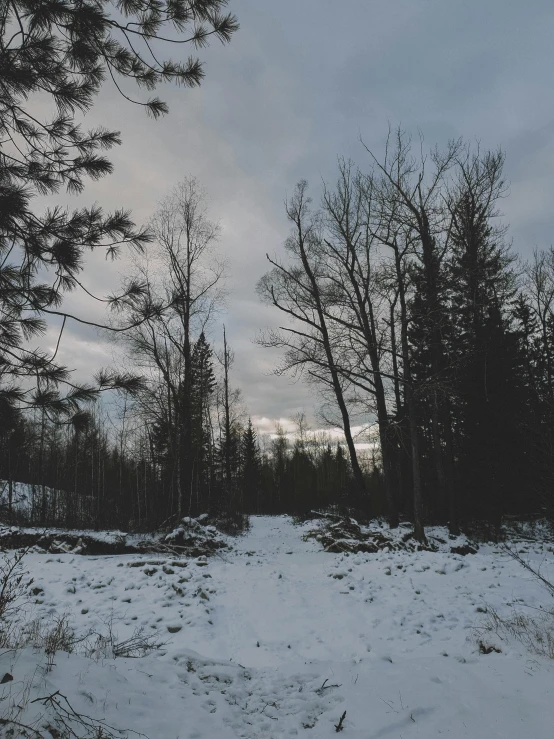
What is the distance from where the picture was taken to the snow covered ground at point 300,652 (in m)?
3.18

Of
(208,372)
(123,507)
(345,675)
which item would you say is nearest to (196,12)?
(345,675)

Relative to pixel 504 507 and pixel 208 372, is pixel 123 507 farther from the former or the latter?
pixel 504 507

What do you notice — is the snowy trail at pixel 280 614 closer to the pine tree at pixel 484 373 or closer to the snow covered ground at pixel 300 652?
the snow covered ground at pixel 300 652

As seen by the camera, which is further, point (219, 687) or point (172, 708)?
point (219, 687)

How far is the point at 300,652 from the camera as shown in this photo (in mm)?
5195

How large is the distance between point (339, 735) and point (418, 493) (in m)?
8.96

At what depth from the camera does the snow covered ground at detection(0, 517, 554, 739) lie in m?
3.18

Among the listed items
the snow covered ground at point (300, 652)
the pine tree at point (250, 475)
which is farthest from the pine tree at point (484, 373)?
→ the pine tree at point (250, 475)

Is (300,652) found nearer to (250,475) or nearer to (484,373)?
(484,373)

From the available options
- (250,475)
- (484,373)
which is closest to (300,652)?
(484,373)

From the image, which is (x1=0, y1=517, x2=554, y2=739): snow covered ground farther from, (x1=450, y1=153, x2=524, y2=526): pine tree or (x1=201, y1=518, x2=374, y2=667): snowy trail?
(x1=450, y1=153, x2=524, y2=526): pine tree

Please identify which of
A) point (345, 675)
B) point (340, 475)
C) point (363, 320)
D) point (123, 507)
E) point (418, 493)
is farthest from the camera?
point (340, 475)

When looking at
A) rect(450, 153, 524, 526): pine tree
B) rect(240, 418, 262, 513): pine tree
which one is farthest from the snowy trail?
rect(240, 418, 262, 513): pine tree

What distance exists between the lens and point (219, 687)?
4.04 metres
